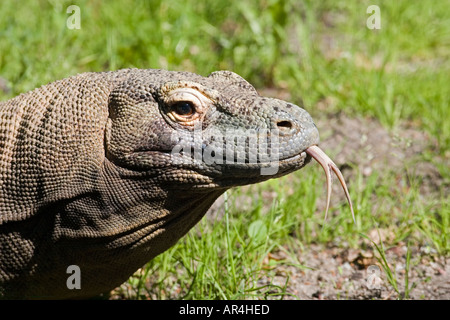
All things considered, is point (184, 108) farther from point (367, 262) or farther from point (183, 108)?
point (367, 262)

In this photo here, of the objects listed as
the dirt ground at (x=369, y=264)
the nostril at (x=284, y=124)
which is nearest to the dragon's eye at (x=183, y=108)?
the nostril at (x=284, y=124)

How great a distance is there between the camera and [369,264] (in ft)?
15.4

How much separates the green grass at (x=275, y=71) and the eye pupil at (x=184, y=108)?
125 cm

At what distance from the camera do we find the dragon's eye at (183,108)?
314 cm

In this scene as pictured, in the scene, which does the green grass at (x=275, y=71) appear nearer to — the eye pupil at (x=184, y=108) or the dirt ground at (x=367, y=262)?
the dirt ground at (x=367, y=262)

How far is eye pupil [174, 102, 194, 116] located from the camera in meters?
3.14

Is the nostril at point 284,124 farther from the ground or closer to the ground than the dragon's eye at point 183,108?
closer to the ground

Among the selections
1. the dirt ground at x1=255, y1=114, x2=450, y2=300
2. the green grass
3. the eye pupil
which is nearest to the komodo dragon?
the eye pupil

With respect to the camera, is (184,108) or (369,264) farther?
(369,264)

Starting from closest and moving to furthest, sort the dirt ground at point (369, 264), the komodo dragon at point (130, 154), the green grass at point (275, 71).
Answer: the komodo dragon at point (130, 154)
the dirt ground at point (369, 264)
the green grass at point (275, 71)

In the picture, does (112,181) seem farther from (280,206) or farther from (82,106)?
(280,206)

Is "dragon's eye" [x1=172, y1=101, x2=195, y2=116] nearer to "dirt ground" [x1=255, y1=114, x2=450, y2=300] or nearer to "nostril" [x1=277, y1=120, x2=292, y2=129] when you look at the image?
"nostril" [x1=277, y1=120, x2=292, y2=129]

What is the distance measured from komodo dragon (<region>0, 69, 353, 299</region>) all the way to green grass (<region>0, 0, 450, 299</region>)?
107 cm

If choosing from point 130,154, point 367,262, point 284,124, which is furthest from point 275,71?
point 130,154
